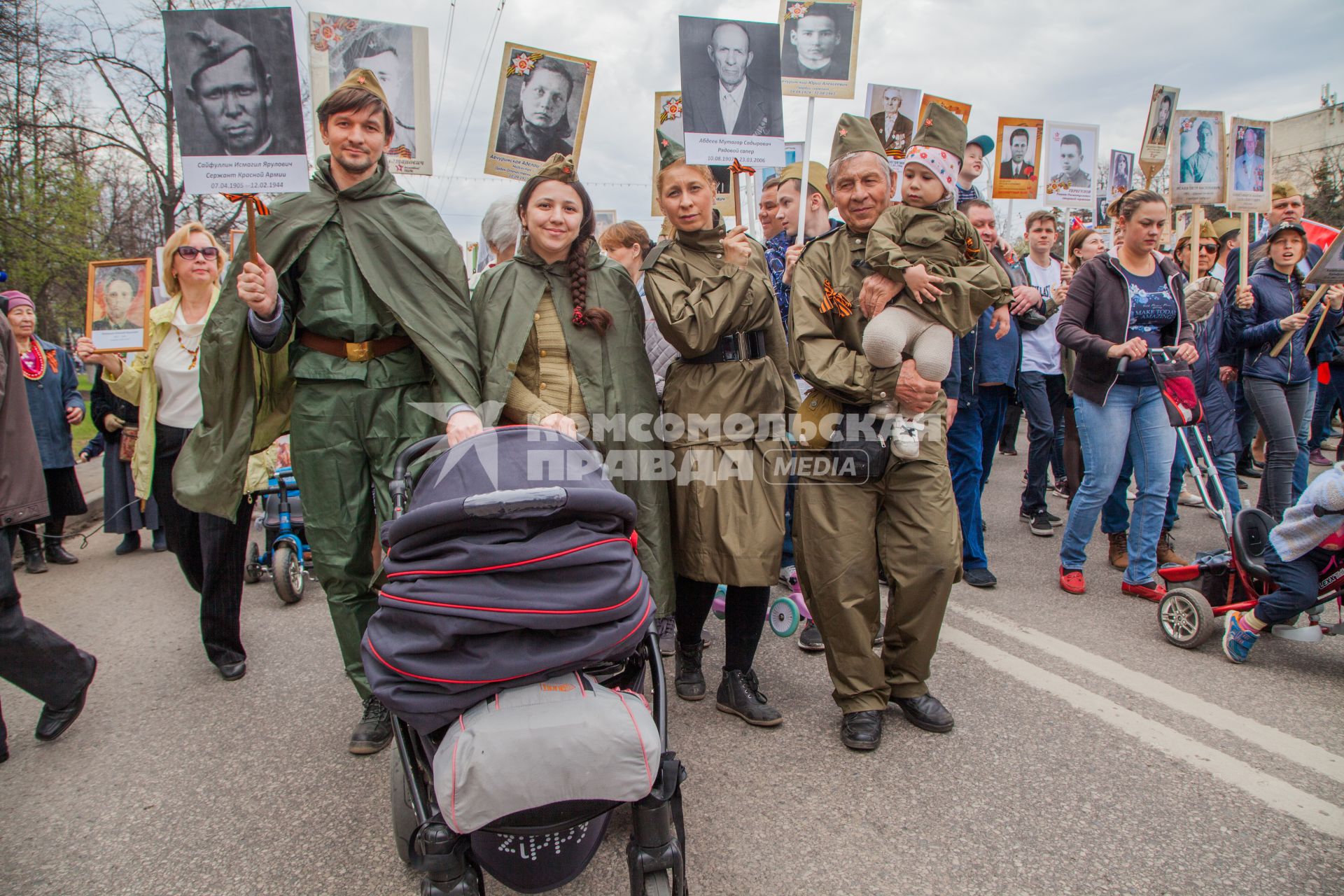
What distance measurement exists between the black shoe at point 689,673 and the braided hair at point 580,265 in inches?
56.8

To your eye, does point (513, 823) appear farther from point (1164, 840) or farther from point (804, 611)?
point (804, 611)

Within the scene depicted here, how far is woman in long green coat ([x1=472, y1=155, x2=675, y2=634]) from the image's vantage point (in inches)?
117

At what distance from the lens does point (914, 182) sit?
3.07 metres

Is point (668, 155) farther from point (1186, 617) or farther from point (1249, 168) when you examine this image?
point (1249, 168)

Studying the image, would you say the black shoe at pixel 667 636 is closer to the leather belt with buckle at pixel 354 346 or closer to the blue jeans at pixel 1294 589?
the leather belt with buckle at pixel 354 346

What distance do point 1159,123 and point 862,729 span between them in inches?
233

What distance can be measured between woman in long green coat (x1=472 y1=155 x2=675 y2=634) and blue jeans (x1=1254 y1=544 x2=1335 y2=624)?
8.77 feet

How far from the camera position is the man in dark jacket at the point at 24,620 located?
3059 mm

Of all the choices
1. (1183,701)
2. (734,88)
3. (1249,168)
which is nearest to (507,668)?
(1183,701)

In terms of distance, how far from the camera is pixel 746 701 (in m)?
3.16

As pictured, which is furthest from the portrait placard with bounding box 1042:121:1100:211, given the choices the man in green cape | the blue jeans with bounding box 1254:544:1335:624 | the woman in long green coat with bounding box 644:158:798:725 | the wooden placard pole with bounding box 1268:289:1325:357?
the man in green cape

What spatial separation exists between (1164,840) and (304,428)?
3.11 metres

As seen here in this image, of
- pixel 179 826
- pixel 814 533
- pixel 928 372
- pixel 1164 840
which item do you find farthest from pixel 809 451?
pixel 179 826

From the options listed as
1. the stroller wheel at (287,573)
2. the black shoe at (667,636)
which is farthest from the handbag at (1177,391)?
the stroller wheel at (287,573)
